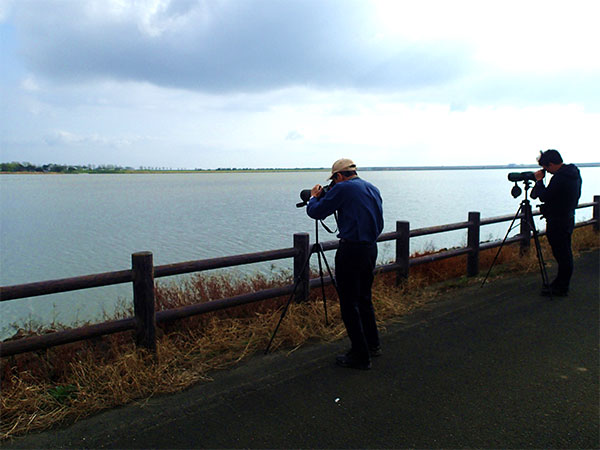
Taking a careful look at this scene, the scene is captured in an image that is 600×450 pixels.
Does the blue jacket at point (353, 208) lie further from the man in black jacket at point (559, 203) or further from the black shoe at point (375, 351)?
the man in black jacket at point (559, 203)

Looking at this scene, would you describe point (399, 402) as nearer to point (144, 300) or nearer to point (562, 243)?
point (144, 300)

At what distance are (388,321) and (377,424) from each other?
8.49ft

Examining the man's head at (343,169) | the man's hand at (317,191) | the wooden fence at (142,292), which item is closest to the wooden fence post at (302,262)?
the wooden fence at (142,292)

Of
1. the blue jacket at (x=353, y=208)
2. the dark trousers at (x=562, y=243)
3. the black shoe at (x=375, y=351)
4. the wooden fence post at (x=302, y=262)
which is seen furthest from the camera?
the dark trousers at (x=562, y=243)

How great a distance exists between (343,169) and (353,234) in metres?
0.61

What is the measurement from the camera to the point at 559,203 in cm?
689

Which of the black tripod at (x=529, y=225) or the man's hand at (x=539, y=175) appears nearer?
the man's hand at (x=539, y=175)

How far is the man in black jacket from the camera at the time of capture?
6.76m

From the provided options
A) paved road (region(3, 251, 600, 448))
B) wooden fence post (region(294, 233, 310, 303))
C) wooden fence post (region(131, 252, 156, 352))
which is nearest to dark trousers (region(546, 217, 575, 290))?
paved road (region(3, 251, 600, 448))

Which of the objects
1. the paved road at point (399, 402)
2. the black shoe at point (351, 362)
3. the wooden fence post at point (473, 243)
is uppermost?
the wooden fence post at point (473, 243)

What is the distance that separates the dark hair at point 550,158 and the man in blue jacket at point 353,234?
3.55m

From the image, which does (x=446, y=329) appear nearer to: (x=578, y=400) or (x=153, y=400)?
(x=578, y=400)

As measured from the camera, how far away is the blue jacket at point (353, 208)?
4355 millimetres

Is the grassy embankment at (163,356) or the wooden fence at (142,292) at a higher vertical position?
the wooden fence at (142,292)
